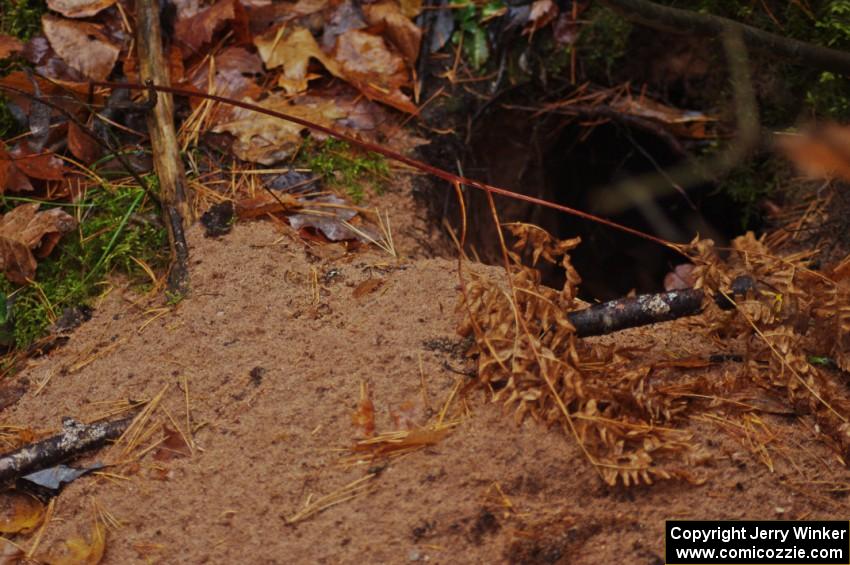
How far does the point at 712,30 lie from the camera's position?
2.45 meters

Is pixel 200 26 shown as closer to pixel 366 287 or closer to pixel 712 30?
pixel 366 287

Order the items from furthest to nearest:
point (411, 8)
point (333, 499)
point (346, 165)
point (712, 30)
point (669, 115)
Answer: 1. point (669, 115)
2. point (411, 8)
3. point (346, 165)
4. point (712, 30)
5. point (333, 499)

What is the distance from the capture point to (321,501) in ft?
6.61

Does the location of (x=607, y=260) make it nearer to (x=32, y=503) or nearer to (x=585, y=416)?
(x=585, y=416)

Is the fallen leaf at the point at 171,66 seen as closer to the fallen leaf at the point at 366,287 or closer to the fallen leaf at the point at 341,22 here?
the fallen leaf at the point at 341,22

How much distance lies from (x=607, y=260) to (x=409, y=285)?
2.33m

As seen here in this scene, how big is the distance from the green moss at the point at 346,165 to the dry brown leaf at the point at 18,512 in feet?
4.85

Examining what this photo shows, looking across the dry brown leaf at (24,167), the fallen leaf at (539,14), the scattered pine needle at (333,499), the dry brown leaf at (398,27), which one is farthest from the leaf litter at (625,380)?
the fallen leaf at (539,14)

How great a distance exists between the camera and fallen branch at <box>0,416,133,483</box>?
221cm

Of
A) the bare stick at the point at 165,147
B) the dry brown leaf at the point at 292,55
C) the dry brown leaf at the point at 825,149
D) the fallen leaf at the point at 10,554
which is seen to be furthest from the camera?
the dry brown leaf at the point at 292,55

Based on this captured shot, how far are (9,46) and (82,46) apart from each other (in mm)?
253

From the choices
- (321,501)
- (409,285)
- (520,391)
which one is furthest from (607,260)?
(321,501)

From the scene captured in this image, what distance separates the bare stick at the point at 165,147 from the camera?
8.98 feet

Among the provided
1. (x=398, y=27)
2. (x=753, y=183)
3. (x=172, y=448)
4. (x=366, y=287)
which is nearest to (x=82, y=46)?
(x=398, y=27)
